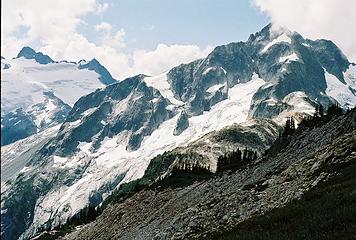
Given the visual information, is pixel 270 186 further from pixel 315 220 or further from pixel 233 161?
pixel 233 161

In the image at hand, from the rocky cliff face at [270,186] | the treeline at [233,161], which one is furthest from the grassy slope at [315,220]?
the treeline at [233,161]

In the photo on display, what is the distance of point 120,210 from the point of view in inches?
3944

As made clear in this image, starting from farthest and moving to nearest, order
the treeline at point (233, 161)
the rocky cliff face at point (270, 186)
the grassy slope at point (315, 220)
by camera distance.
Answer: the treeline at point (233, 161), the rocky cliff face at point (270, 186), the grassy slope at point (315, 220)

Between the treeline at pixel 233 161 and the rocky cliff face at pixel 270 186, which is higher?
the treeline at pixel 233 161

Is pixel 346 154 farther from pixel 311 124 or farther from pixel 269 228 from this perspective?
pixel 311 124

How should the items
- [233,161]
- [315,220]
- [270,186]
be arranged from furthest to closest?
1. [233,161]
2. [270,186]
3. [315,220]

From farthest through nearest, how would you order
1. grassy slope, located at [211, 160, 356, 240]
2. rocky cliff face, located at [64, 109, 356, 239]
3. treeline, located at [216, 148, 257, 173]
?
treeline, located at [216, 148, 257, 173] → rocky cliff face, located at [64, 109, 356, 239] → grassy slope, located at [211, 160, 356, 240]

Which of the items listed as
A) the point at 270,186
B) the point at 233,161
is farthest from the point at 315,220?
the point at 233,161

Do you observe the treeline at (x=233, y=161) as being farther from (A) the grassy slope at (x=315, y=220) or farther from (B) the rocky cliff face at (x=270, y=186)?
(A) the grassy slope at (x=315, y=220)

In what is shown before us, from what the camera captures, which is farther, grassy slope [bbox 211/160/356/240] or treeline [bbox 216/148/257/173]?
treeline [bbox 216/148/257/173]

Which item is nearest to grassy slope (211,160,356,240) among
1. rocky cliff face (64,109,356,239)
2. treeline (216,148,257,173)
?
rocky cliff face (64,109,356,239)

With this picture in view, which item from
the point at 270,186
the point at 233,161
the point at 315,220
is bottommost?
the point at 315,220

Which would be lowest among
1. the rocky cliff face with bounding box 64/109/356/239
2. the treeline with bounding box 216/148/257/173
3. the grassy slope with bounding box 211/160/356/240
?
the grassy slope with bounding box 211/160/356/240

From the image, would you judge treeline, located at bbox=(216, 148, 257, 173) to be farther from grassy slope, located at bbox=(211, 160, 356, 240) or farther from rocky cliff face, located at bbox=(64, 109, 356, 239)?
grassy slope, located at bbox=(211, 160, 356, 240)
